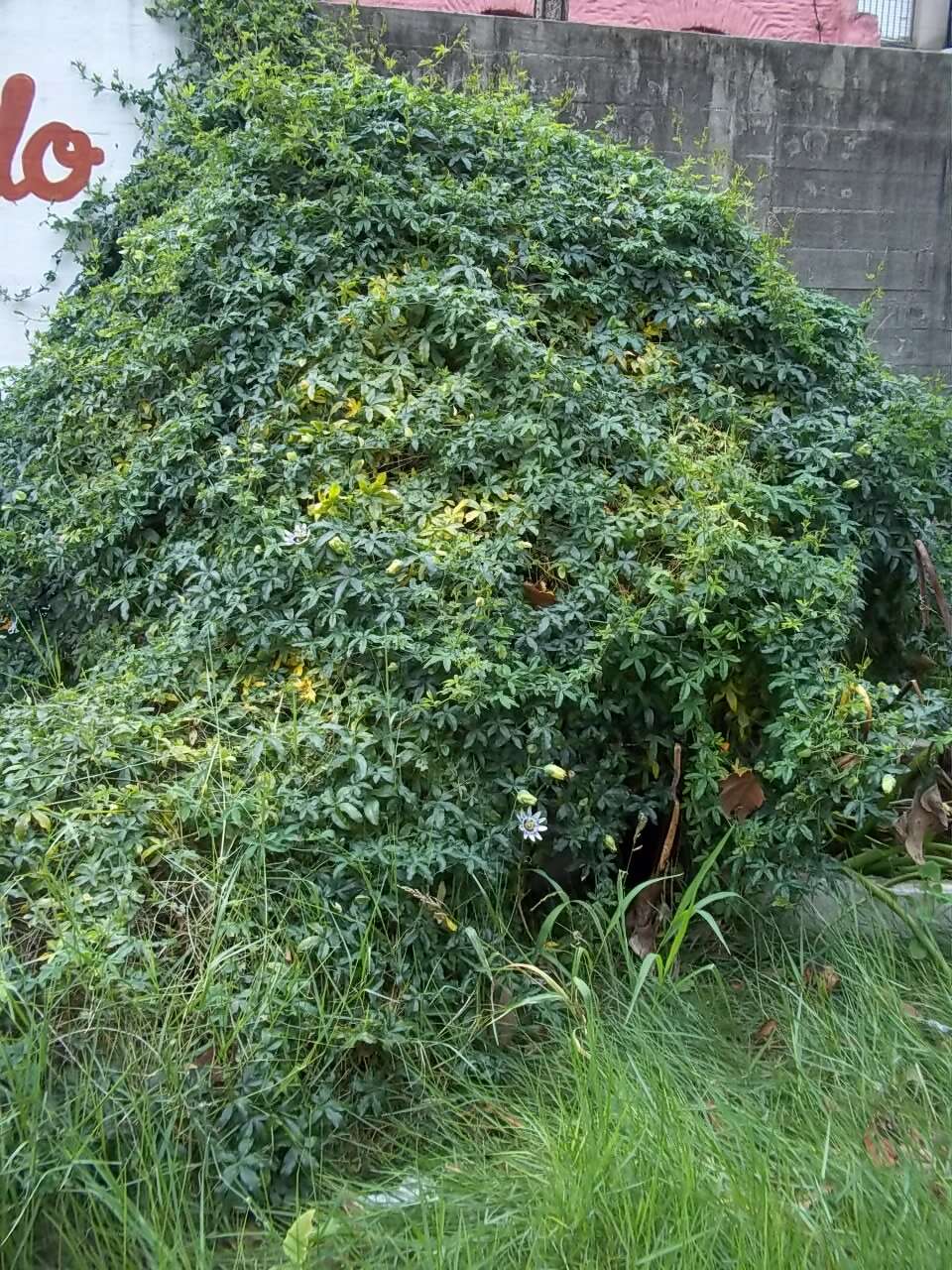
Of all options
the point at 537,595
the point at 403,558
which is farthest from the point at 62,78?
the point at 537,595

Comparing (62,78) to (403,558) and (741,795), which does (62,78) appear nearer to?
(403,558)

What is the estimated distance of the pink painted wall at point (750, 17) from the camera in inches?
265

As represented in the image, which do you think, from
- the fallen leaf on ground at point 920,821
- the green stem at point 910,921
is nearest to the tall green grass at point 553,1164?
the green stem at point 910,921

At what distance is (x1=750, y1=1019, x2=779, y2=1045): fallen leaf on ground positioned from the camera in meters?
2.65

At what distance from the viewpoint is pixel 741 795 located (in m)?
2.88

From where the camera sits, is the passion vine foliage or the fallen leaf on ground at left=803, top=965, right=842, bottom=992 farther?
the fallen leaf on ground at left=803, top=965, right=842, bottom=992

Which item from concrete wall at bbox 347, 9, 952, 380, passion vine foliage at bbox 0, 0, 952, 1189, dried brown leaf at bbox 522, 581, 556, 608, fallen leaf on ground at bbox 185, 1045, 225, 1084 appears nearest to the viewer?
fallen leaf on ground at bbox 185, 1045, 225, 1084

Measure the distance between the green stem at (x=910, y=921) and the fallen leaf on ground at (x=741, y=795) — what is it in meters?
0.43

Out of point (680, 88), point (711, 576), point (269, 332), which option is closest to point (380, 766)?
point (711, 576)

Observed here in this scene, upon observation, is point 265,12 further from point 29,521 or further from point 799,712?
point 799,712

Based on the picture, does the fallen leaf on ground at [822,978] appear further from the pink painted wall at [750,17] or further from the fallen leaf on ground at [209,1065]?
the pink painted wall at [750,17]

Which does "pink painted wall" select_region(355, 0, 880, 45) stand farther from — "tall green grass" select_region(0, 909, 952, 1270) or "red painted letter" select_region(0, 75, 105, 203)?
"tall green grass" select_region(0, 909, 952, 1270)

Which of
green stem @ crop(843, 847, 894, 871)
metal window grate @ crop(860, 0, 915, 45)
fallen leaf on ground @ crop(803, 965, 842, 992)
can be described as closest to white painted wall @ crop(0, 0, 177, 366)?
green stem @ crop(843, 847, 894, 871)

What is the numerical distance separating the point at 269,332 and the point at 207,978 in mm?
2004
